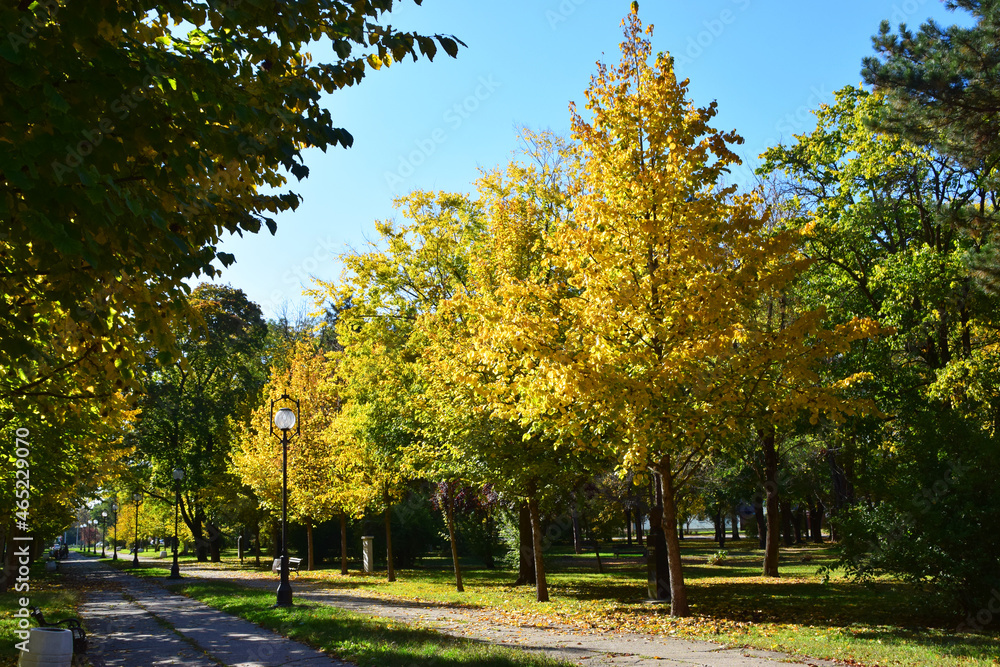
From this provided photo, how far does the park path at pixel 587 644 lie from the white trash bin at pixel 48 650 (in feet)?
17.5

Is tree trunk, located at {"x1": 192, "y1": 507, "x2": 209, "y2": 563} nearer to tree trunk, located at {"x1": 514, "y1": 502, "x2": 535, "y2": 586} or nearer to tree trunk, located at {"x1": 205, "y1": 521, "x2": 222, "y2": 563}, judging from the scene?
tree trunk, located at {"x1": 205, "y1": 521, "x2": 222, "y2": 563}

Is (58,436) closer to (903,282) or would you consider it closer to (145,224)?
(145,224)

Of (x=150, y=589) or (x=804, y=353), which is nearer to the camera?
(x=804, y=353)

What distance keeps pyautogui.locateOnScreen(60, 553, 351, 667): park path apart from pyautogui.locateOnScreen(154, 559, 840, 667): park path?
275 cm

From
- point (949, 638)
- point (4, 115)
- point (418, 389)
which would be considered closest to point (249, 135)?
point (4, 115)

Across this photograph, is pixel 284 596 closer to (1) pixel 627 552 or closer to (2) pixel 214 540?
(1) pixel 627 552

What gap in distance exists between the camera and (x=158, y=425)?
39.5 metres

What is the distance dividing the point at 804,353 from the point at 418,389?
10.9m

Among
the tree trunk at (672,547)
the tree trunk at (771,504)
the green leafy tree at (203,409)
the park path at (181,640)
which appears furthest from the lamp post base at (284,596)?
the green leafy tree at (203,409)

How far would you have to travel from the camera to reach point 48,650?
6.45 metres

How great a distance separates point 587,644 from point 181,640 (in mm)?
6384

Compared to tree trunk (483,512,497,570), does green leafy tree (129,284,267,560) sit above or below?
above

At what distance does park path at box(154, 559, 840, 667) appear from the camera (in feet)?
27.7

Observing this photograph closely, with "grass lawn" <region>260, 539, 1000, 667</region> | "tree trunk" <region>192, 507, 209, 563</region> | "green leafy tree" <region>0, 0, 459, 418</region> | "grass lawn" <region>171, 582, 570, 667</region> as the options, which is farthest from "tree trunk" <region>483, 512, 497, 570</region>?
"green leafy tree" <region>0, 0, 459, 418</region>
